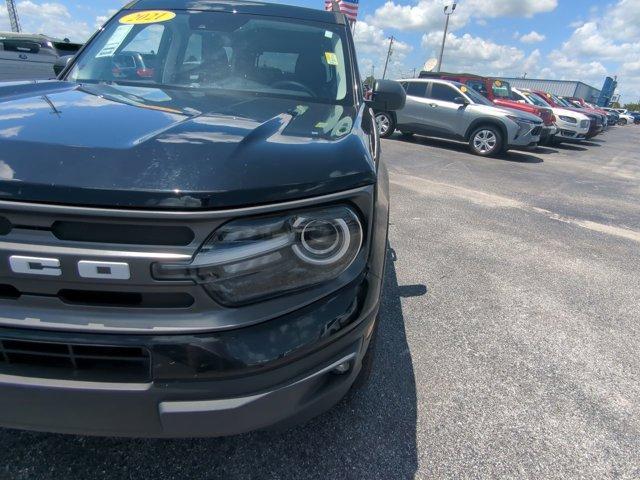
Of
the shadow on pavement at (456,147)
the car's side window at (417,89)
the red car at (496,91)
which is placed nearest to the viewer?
the shadow on pavement at (456,147)

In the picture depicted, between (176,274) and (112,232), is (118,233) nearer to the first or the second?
(112,232)

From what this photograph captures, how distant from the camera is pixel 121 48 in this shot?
8.91 feet

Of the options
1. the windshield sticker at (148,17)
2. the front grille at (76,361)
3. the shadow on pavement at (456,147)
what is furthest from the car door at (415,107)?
the front grille at (76,361)

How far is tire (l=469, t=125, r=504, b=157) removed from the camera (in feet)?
36.0

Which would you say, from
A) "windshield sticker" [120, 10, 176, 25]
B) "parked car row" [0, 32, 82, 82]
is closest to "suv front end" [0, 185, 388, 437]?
"windshield sticker" [120, 10, 176, 25]

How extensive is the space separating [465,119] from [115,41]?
1000 centimetres

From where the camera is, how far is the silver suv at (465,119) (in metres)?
10.9

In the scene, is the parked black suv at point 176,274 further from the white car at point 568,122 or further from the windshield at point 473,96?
the white car at point 568,122

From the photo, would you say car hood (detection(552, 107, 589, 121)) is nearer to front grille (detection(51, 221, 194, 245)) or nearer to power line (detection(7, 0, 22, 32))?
front grille (detection(51, 221, 194, 245))

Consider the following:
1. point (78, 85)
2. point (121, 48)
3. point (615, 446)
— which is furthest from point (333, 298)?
point (121, 48)

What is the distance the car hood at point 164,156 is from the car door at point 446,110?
34.5 ft

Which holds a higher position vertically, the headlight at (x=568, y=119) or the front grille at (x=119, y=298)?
the front grille at (x=119, y=298)

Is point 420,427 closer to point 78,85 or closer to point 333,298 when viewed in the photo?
point 333,298

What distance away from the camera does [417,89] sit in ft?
38.7
